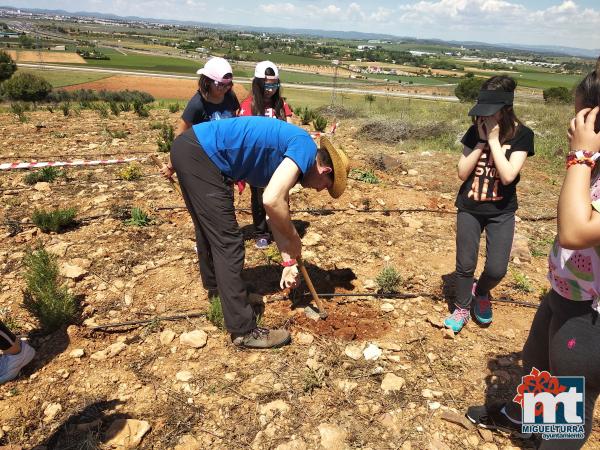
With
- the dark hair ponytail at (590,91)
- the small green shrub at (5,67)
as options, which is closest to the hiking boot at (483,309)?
the dark hair ponytail at (590,91)

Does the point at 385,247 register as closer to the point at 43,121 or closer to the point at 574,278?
the point at 574,278

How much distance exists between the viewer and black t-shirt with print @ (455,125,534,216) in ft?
9.09

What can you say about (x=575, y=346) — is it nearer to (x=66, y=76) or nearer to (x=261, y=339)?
(x=261, y=339)

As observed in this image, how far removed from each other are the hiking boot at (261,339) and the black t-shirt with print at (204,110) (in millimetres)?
2002

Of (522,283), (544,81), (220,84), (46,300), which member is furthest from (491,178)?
(544,81)

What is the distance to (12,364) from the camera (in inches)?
103

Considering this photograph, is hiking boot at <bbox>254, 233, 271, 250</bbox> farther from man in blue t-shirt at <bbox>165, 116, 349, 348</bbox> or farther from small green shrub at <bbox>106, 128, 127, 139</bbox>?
small green shrub at <bbox>106, 128, 127, 139</bbox>

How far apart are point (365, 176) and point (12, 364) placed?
5.34 m

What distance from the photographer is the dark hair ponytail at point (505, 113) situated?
2711mm

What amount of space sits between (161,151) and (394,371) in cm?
658

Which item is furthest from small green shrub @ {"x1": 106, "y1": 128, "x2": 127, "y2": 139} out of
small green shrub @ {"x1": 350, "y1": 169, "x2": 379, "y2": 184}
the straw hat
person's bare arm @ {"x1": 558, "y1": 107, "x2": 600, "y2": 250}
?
person's bare arm @ {"x1": 558, "y1": 107, "x2": 600, "y2": 250}

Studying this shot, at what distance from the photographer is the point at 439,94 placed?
146 ft

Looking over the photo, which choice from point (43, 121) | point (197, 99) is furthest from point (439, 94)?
point (197, 99)

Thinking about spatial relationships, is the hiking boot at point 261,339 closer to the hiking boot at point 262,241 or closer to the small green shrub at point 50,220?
the hiking boot at point 262,241
